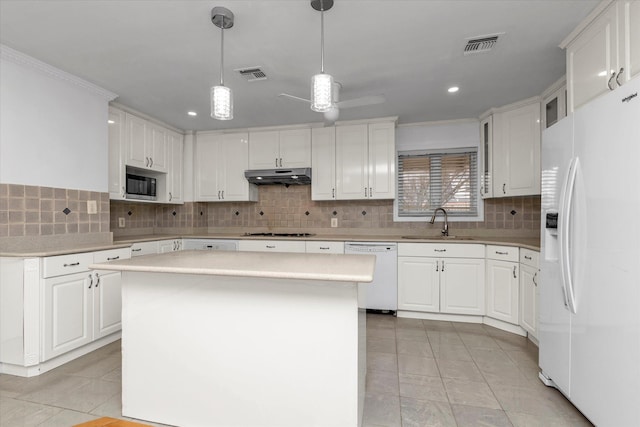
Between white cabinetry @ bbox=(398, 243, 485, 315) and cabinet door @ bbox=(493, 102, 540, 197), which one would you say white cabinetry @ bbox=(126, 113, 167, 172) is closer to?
white cabinetry @ bbox=(398, 243, 485, 315)

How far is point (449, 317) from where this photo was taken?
343 centimetres

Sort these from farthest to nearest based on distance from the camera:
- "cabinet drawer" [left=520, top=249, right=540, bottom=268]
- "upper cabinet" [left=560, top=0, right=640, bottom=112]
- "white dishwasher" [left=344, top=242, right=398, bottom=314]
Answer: "white dishwasher" [left=344, top=242, right=398, bottom=314] → "cabinet drawer" [left=520, top=249, right=540, bottom=268] → "upper cabinet" [left=560, top=0, right=640, bottom=112]

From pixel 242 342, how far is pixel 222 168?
3204mm

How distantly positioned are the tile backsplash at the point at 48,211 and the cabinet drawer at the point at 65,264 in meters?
0.37

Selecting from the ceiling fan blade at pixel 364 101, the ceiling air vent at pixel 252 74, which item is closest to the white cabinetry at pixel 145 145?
the ceiling air vent at pixel 252 74

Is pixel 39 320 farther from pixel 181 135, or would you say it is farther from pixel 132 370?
pixel 181 135

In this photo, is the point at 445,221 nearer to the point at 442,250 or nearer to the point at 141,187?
the point at 442,250

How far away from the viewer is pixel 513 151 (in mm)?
3293

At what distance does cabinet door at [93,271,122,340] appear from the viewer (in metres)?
2.62

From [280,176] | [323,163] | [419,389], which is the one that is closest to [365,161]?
[323,163]

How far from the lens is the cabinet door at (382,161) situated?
382cm

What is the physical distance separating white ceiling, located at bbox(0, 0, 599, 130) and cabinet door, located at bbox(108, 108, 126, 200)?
0.24 metres

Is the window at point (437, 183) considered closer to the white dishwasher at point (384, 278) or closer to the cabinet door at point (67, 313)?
the white dishwasher at point (384, 278)

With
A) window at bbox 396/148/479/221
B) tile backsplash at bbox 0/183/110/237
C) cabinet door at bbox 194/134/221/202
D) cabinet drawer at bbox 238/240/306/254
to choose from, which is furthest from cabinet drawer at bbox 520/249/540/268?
tile backsplash at bbox 0/183/110/237
